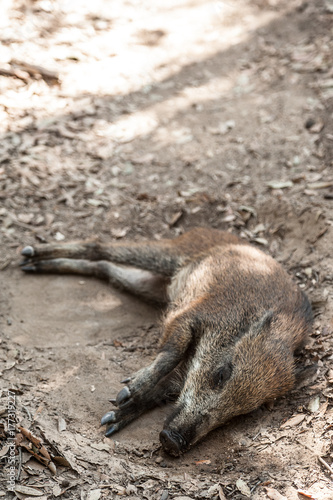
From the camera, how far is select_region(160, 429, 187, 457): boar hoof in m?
3.50

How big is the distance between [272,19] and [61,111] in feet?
14.0

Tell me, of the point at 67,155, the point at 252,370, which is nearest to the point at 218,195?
the point at 67,155

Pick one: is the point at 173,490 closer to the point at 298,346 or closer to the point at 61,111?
the point at 298,346

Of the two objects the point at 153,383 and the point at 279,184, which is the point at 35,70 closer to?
the point at 279,184

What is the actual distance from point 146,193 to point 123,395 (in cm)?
296

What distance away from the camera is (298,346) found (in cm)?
436

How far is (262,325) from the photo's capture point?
4070 mm

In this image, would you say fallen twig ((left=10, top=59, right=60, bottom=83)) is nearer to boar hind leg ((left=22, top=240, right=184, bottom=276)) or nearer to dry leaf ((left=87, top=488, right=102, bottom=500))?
boar hind leg ((left=22, top=240, right=184, bottom=276))

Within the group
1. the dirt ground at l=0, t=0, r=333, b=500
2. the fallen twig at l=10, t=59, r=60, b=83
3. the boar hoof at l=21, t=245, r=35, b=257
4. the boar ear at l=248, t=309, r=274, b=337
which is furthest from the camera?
the fallen twig at l=10, t=59, r=60, b=83

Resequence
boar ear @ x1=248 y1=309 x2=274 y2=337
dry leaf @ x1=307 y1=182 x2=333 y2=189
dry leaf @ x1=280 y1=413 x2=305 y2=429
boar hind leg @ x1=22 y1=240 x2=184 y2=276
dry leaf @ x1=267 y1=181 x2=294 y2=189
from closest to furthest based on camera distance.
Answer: dry leaf @ x1=280 y1=413 x2=305 y2=429 < boar ear @ x1=248 y1=309 x2=274 y2=337 < boar hind leg @ x1=22 y1=240 x2=184 y2=276 < dry leaf @ x1=307 y1=182 x2=333 y2=189 < dry leaf @ x1=267 y1=181 x2=294 y2=189

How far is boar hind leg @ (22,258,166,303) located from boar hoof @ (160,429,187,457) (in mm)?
1785

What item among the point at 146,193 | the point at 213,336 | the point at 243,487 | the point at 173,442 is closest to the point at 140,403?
the point at 173,442

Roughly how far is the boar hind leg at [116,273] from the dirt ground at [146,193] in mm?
111

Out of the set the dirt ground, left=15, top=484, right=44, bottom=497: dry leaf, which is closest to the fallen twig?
the dirt ground
